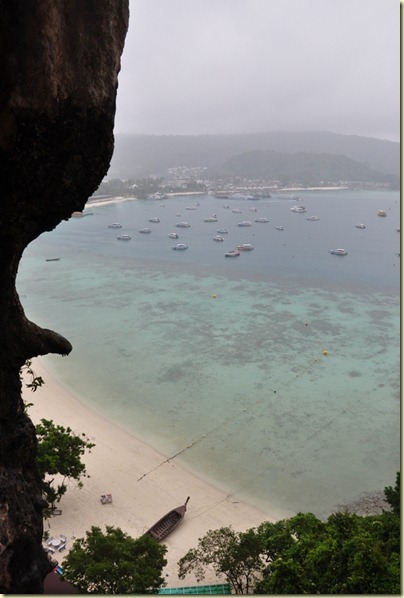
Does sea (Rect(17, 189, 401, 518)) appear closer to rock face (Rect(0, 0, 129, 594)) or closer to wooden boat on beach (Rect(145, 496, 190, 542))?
wooden boat on beach (Rect(145, 496, 190, 542))

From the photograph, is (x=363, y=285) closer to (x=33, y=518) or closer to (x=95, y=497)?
(x=95, y=497)

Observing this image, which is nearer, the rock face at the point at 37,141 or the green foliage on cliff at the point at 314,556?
the rock face at the point at 37,141

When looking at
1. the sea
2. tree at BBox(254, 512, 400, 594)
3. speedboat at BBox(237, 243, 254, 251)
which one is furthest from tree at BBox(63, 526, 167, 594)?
speedboat at BBox(237, 243, 254, 251)

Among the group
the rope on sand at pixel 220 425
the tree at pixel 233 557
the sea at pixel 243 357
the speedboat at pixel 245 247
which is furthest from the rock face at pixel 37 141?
the speedboat at pixel 245 247

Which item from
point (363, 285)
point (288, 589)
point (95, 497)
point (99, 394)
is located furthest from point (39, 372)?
point (363, 285)

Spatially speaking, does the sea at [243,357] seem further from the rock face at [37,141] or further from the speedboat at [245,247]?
the rock face at [37,141]
